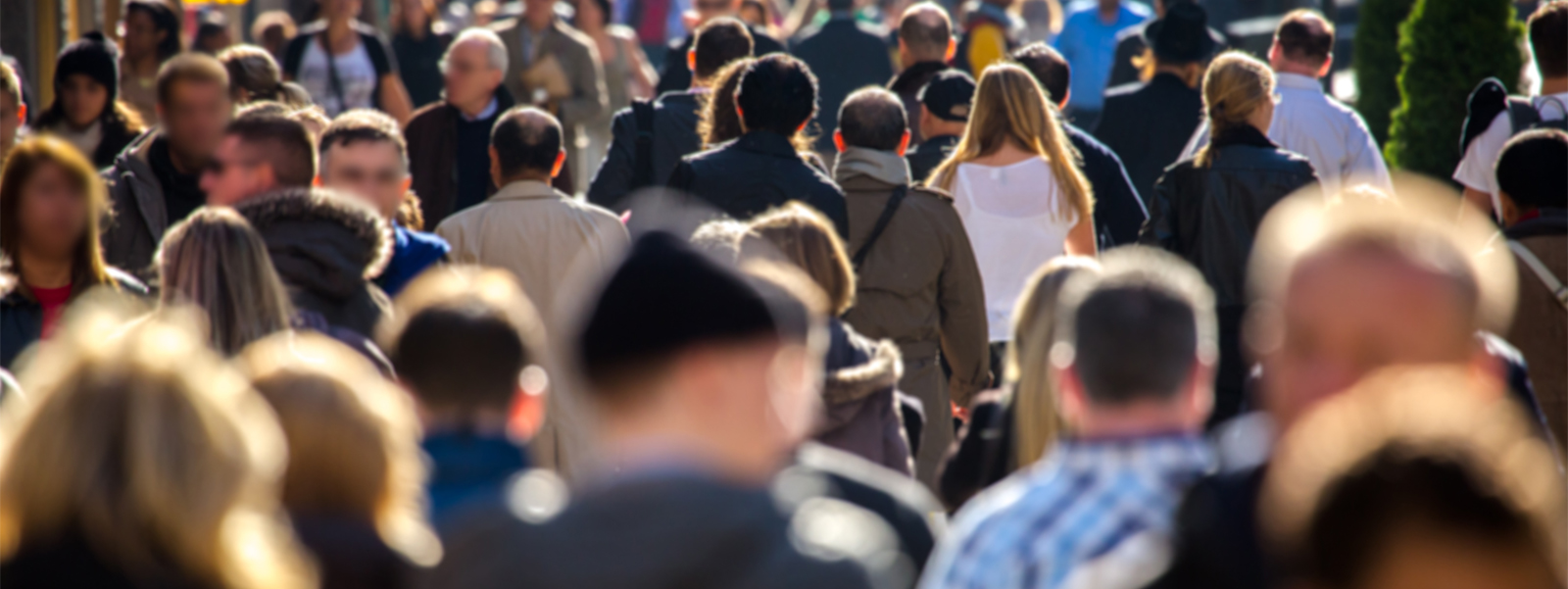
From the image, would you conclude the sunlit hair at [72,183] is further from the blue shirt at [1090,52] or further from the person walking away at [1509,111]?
the blue shirt at [1090,52]

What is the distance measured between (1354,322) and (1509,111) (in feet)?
Answer: 16.7

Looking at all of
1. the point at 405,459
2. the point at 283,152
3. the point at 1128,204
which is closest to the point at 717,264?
the point at 405,459

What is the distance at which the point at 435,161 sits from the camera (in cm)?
848

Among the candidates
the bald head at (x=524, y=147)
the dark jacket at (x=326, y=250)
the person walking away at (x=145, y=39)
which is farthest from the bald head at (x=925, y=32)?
the dark jacket at (x=326, y=250)

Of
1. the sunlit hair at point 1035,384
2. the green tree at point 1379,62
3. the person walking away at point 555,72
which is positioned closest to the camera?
the sunlit hair at point 1035,384

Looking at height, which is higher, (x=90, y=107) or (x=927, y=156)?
(x=90, y=107)

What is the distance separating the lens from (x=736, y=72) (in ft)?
23.8

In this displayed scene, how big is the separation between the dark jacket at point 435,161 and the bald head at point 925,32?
98.5 inches

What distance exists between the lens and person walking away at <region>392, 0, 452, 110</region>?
1344 centimetres

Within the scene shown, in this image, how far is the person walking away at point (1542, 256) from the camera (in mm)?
5539

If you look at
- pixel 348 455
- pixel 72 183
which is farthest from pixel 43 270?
pixel 348 455

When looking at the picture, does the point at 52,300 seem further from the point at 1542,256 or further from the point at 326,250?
the point at 1542,256

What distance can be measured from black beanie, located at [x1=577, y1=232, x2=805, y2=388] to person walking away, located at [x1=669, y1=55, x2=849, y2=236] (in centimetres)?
399

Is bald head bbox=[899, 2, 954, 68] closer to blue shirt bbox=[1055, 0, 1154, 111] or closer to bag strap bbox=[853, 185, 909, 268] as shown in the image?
bag strap bbox=[853, 185, 909, 268]
